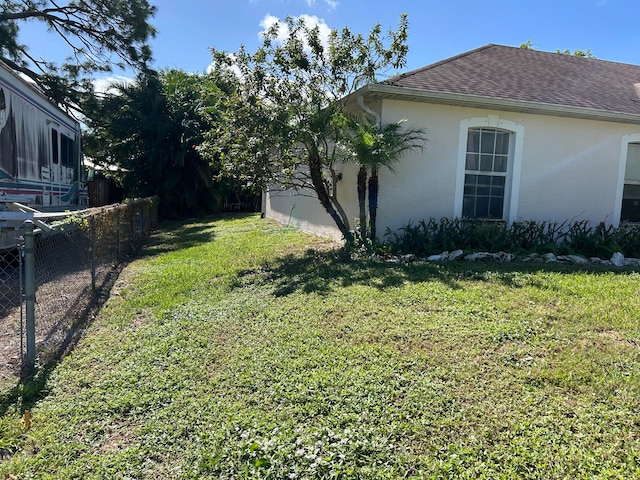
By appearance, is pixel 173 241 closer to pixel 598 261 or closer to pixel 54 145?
pixel 54 145

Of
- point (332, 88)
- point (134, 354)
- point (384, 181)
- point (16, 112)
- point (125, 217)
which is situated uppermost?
point (332, 88)

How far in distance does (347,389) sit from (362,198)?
539 centimetres

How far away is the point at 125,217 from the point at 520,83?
27.9ft

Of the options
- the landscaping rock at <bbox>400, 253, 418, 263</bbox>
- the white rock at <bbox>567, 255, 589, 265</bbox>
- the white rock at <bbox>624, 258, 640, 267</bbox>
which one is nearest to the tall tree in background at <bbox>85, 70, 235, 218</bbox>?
the landscaping rock at <bbox>400, 253, 418, 263</bbox>

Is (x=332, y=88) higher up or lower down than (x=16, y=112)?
higher up

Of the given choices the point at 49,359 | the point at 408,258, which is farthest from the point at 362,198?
the point at 49,359

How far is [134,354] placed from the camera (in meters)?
4.00

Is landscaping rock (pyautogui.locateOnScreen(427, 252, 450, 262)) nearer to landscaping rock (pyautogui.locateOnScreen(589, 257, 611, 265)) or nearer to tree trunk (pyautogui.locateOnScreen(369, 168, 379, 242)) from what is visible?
tree trunk (pyautogui.locateOnScreen(369, 168, 379, 242))

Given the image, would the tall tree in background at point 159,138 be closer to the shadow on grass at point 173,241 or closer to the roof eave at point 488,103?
the shadow on grass at point 173,241

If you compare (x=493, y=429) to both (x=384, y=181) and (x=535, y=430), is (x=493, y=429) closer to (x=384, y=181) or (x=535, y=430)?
(x=535, y=430)

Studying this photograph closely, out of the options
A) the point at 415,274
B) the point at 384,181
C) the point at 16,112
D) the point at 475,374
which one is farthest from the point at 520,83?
the point at 16,112

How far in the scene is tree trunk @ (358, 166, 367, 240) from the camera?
8.09 meters

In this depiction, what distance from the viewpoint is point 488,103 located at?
8.14 metres

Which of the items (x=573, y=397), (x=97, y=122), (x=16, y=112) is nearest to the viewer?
(x=573, y=397)
